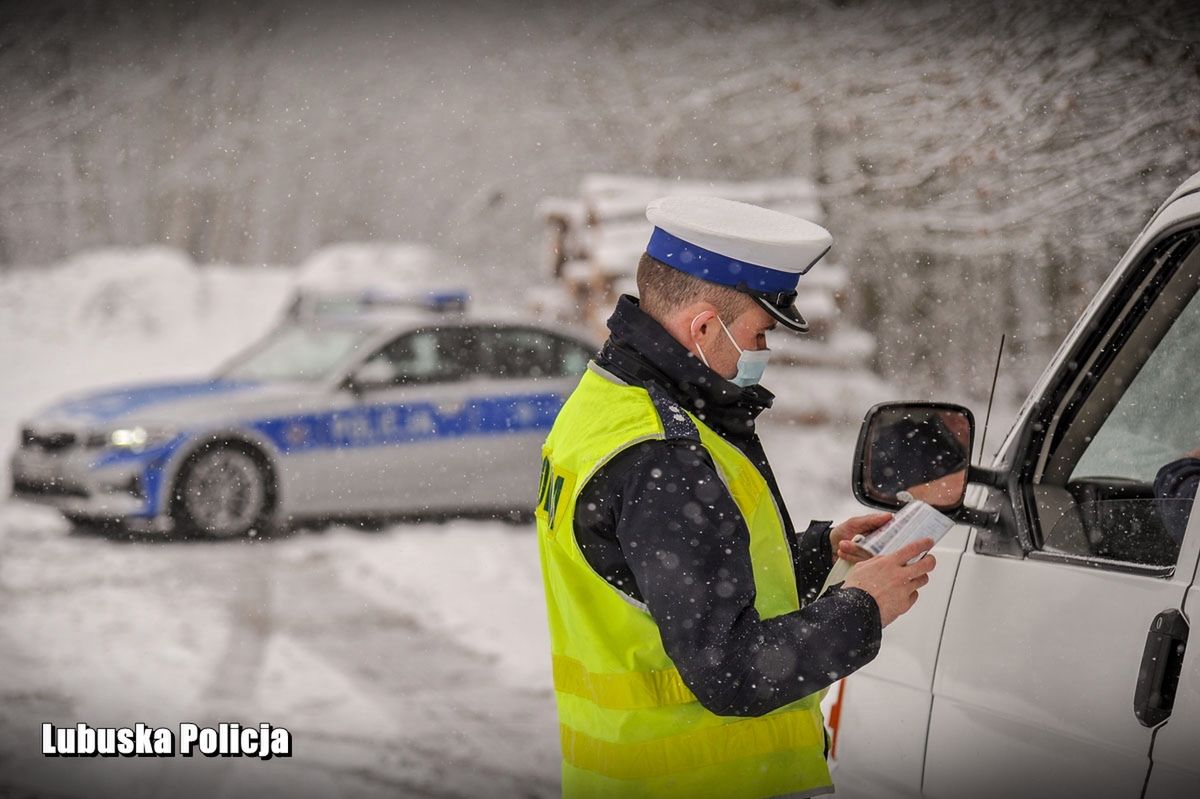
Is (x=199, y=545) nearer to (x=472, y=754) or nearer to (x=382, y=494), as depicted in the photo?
(x=382, y=494)

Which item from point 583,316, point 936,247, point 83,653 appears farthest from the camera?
point 583,316

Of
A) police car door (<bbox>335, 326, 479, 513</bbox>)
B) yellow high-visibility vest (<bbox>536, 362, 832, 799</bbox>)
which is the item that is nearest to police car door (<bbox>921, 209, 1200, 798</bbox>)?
yellow high-visibility vest (<bbox>536, 362, 832, 799</bbox>)

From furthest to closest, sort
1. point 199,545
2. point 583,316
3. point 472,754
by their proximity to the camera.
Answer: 1. point 583,316
2. point 199,545
3. point 472,754

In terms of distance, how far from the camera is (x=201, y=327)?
2178cm

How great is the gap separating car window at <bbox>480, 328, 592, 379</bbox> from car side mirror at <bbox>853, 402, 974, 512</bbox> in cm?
791

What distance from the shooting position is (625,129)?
18922 mm

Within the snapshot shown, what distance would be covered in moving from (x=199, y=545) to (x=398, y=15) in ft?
54.3

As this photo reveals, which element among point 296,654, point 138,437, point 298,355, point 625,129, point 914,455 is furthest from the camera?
point 625,129

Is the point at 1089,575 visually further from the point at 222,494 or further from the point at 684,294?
the point at 222,494

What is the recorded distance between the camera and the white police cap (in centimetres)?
218

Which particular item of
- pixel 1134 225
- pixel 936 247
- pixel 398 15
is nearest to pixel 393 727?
pixel 1134 225

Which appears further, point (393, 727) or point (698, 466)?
point (393, 727)

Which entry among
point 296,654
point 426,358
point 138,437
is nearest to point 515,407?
point 426,358

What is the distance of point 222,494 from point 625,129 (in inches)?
424
